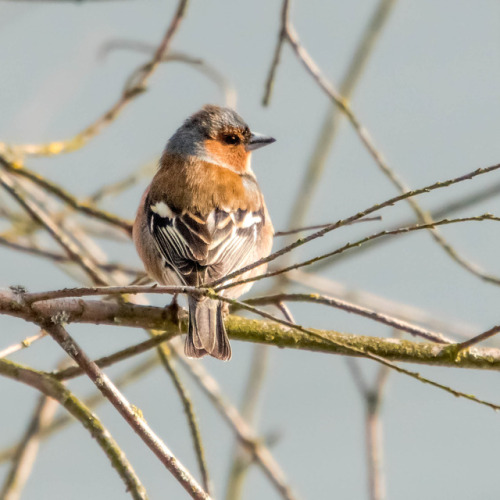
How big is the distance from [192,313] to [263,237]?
48.9 inches

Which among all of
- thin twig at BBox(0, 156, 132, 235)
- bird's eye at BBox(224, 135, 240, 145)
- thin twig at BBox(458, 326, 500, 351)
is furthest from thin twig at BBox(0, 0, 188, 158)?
thin twig at BBox(458, 326, 500, 351)

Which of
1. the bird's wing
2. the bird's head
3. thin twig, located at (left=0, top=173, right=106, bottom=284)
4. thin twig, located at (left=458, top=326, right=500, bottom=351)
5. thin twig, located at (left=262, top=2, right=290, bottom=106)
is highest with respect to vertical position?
the bird's head

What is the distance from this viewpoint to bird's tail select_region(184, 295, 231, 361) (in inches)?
123

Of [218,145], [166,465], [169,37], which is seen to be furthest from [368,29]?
[166,465]

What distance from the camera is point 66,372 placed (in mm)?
2787

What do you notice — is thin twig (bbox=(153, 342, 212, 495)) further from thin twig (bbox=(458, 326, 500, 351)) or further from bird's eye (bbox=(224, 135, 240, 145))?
bird's eye (bbox=(224, 135, 240, 145))

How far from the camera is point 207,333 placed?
3135mm

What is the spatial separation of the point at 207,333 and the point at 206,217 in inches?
46.0

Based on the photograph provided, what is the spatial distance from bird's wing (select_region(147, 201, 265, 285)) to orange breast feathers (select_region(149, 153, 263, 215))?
2.5 inches

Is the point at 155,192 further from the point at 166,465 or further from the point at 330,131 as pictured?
the point at 166,465

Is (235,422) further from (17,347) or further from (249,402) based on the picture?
(17,347)

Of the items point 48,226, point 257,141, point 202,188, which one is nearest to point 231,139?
point 257,141

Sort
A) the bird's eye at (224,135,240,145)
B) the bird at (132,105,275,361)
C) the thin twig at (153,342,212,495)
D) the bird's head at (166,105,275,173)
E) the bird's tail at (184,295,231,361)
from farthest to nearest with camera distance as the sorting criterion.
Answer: the bird's eye at (224,135,240,145) < the bird's head at (166,105,275,173) < the bird at (132,105,275,361) < the bird's tail at (184,295,231,361) < the thin twig at (153,342,212,495)

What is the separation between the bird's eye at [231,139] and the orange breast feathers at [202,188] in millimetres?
374
